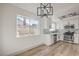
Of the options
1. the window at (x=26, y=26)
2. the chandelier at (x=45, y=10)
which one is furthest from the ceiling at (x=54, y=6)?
the window at (x=26, y=26)

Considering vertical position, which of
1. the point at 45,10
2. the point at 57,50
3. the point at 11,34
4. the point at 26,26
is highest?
the point at 45,10

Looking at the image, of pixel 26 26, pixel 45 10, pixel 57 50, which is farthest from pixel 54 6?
pixel 57 50

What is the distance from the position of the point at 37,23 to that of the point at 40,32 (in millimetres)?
205

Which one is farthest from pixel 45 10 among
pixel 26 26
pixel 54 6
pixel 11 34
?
pixel 11 34

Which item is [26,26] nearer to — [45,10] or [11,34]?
[11,34]

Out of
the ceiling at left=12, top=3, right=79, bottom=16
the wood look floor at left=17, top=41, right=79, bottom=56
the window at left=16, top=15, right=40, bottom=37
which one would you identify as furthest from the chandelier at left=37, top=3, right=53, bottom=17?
the wood look floor at left=17, top=41, right=79, bottom=56

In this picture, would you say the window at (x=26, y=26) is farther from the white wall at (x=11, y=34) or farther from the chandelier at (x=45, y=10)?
the chandelier at (x=45, y=10)

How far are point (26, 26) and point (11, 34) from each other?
36cm

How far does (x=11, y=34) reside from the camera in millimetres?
2473

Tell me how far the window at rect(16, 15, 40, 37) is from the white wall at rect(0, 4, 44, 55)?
0.28ft

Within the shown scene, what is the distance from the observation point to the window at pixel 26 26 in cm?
249

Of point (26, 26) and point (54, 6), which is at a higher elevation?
point (54, 6)

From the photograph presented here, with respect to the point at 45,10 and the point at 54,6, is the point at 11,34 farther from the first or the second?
the point at 54,6

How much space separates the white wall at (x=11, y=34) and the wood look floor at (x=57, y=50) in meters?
0.16
